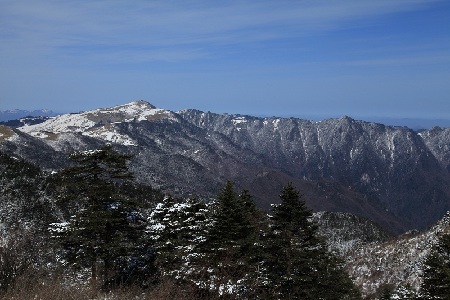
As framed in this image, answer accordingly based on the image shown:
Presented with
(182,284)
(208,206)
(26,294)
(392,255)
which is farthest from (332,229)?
(26,294)

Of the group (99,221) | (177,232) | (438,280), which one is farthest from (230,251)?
(438,280)

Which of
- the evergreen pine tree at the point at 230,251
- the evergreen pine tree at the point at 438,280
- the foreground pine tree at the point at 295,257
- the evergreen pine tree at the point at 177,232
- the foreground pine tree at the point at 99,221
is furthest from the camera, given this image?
the evergreen pine tree at the point at 438,280

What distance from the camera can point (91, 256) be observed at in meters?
29.8

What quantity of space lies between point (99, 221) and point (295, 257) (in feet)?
44.9

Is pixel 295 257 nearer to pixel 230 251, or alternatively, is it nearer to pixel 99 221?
pixel 230 251

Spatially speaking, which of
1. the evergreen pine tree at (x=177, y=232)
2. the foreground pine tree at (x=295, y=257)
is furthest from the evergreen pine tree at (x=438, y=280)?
the evergreen pine tree at (x=177, y=232)

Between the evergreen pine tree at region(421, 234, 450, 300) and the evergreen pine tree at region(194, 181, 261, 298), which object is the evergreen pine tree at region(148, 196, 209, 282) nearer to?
the evergreen pine tree at region(194, 181, 261, 298)

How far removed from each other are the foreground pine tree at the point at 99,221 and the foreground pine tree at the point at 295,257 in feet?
36.2

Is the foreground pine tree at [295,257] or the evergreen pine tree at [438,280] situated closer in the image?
the foreground pine tree at [295,257]

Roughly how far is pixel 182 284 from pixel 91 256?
26.7 ft

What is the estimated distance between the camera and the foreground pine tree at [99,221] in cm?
2973

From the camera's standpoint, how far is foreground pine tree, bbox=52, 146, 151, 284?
29.7 metres

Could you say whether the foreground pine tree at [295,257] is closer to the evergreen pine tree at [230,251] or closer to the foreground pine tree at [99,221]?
the evergreen pine tree at [230,251]

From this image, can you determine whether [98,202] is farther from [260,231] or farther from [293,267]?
[293,267]
